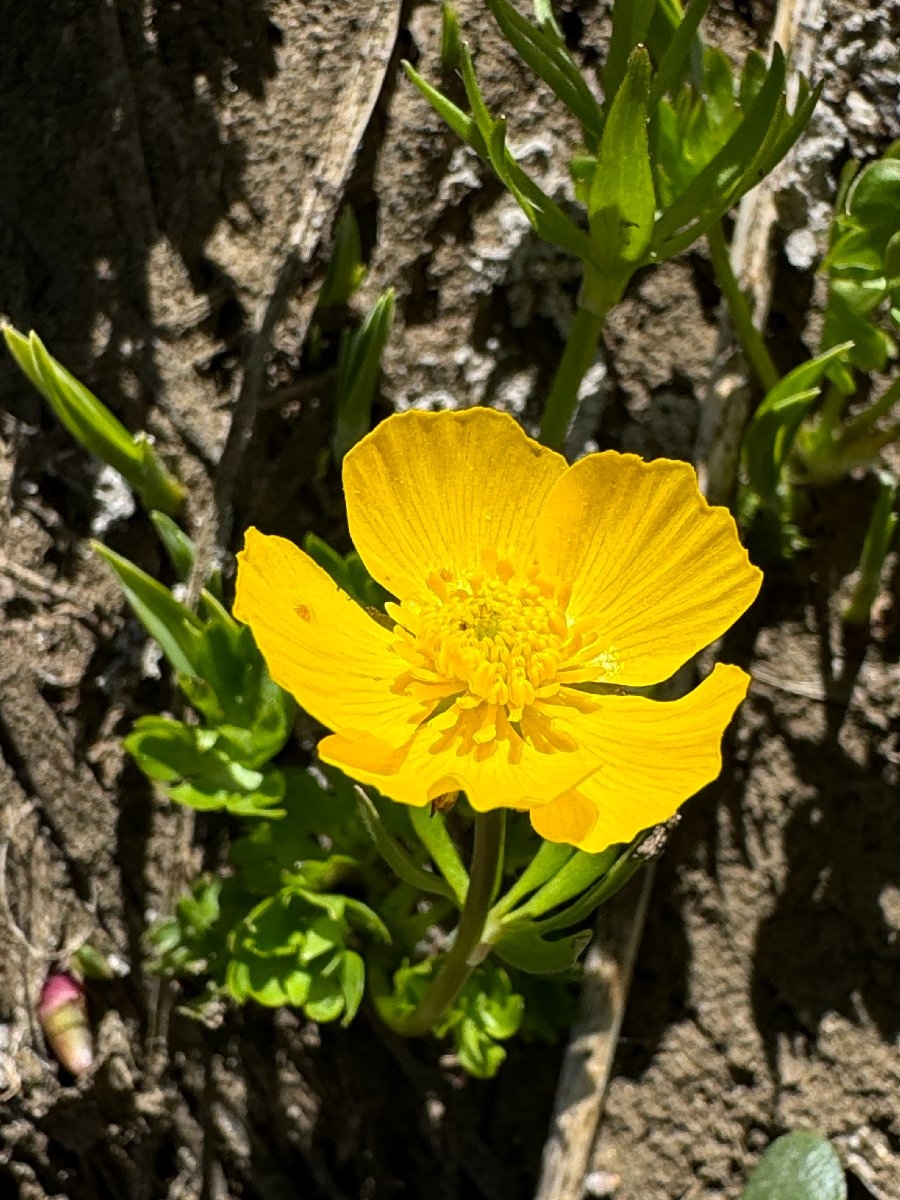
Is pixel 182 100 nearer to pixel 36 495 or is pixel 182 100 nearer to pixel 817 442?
pixel 36 495

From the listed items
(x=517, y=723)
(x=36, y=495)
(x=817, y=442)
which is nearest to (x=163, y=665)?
(x=36, y=495)

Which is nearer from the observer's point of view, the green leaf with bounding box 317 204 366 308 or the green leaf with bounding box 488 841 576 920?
the green leaf with bounding box 488 841 576 920

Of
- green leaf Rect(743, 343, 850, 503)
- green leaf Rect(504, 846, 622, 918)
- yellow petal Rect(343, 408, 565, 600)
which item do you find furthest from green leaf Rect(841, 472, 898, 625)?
green leaf Rect(504, 846, 622, 918)

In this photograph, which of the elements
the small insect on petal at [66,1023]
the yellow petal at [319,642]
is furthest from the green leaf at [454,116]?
the small insect on petal at [66,1023]

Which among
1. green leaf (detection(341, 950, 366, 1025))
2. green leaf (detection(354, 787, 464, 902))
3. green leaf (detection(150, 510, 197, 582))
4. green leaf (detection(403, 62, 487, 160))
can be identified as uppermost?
green leaf (detection(403, 62, 487, 160))

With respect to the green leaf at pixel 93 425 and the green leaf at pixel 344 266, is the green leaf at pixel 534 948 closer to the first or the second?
the green leaf at pixel 93 425

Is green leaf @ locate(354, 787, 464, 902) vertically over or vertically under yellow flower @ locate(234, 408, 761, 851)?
under

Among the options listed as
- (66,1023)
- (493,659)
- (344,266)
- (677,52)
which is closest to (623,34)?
(677,52)

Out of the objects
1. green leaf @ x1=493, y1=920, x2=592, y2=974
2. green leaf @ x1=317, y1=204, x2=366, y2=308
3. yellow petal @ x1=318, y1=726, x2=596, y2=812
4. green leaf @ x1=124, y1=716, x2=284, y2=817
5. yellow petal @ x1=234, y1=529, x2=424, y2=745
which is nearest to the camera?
yellow petal @ x1=318, y1=726, x2=596, y2=812

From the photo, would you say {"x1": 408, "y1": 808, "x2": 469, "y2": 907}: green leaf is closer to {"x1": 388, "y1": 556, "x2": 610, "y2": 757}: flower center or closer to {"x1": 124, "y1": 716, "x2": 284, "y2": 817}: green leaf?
{"x1": 388, "y1": 556, "x2": 610, "y2": 757}: flower center
